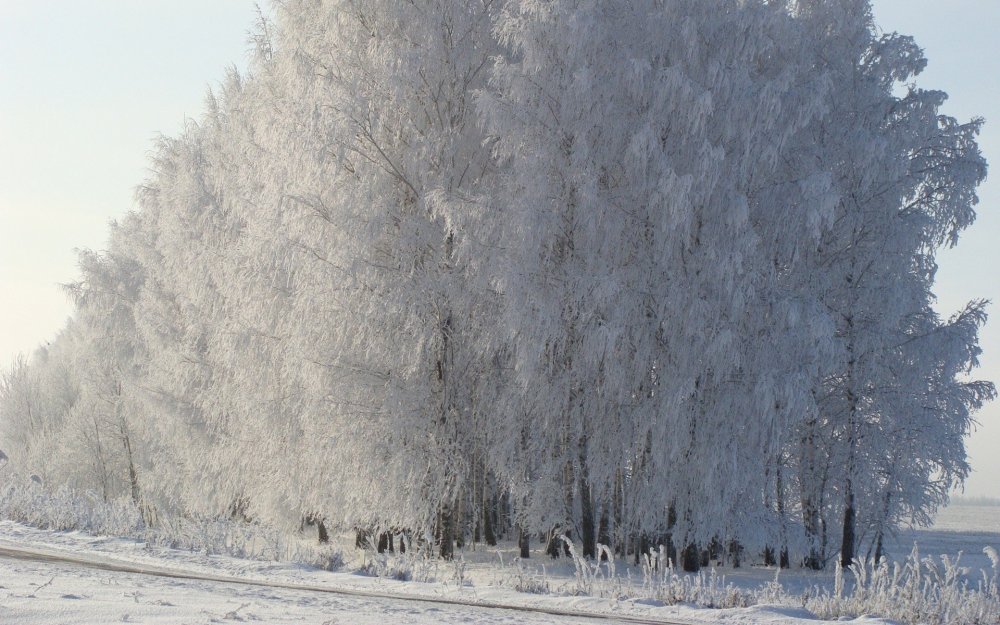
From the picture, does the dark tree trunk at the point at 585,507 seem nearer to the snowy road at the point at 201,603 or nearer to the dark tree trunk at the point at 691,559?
the dark tree trunk at the point at 691,559

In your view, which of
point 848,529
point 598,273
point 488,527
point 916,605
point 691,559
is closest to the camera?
point 916,605

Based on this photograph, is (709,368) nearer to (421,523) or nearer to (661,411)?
(661,411)

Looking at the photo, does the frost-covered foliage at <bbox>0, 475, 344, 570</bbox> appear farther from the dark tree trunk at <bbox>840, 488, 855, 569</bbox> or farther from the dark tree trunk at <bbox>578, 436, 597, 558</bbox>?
the dark tree trunk at <bbox>840, 488, 855, 569</bbox>

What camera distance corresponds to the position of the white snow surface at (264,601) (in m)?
7.18

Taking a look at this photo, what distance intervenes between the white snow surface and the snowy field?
0.01 m

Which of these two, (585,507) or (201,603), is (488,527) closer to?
(585,507)

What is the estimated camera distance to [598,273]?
14727 mm

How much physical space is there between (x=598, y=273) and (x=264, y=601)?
8.21m

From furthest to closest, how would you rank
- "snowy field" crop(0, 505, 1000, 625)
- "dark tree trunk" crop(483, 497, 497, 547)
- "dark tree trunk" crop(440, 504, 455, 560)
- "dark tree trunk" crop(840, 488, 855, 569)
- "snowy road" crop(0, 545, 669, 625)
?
1. "dark tree trunk" crop(483, 497, 497, 547)
2. "dark tree trunk" crop(840, 488, 855, 569)
3. "dark tree trunk" crop(440, 504, 455, 560)
4. "snowy field" crop(0, 505, 1000, 625)
5. "snowy road" crop(0, 545, 669, 625)

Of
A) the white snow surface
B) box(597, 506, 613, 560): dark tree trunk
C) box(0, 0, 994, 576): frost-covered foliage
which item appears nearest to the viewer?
the white snow surface

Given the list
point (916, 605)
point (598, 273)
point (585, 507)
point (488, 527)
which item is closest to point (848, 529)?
point (585, 507)

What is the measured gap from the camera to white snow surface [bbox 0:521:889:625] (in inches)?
283

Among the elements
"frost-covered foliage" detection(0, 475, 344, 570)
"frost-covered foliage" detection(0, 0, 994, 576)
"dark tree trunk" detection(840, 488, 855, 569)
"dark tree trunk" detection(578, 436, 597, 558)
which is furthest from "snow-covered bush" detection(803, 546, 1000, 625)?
"dark tree trunk" detection(840, 488, 855, 569)

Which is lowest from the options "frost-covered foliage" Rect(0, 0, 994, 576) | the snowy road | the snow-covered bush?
the snowy road
